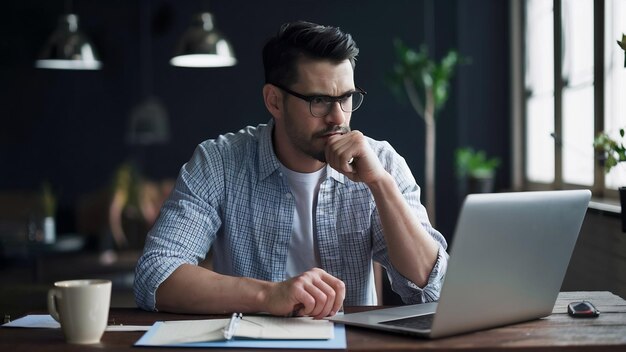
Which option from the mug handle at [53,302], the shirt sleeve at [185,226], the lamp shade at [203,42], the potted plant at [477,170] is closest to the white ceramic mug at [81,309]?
the mug handle at [53,302]

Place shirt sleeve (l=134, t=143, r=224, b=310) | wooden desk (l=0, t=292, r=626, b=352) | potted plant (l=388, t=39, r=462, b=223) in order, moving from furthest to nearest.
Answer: potted plant (l=388, t=39, r=462, b=223) < shirt sleeve (l=134, t=143, r=224, b=310) < wooden desk (l=0, t=292, r=626, b=352)

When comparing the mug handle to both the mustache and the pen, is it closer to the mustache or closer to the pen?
the pen

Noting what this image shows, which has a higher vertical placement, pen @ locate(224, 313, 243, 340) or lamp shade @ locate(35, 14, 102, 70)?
lamp shade @ locate(35, 14, 102, 70)

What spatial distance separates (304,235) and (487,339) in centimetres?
85

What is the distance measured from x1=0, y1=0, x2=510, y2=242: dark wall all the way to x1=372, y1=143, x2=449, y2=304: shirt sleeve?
5.15 meters

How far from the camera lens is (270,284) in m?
1.60

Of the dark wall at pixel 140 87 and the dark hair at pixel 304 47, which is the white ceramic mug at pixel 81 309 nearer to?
the dark hair at pixel 304 47

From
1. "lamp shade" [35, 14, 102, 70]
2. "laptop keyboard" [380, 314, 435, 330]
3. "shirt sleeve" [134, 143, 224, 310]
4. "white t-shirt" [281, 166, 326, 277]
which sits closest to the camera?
"laptop keyboard" [380, 314, 435, 330]

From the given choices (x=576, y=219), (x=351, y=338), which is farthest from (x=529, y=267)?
(x=351, y=338)

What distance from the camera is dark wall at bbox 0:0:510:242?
728 centimetres

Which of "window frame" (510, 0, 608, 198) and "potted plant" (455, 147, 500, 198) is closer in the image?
"window frame" (510, 0, 608, 198)

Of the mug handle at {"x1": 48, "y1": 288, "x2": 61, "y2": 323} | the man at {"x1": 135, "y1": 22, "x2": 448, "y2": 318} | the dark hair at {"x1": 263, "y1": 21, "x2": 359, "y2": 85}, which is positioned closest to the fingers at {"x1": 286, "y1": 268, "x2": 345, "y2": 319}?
the man at {"x1": 135, "y1": 22, "x2": 448, "y2": 318}

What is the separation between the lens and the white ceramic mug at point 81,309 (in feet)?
4.39

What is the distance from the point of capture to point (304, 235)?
6.96ft
